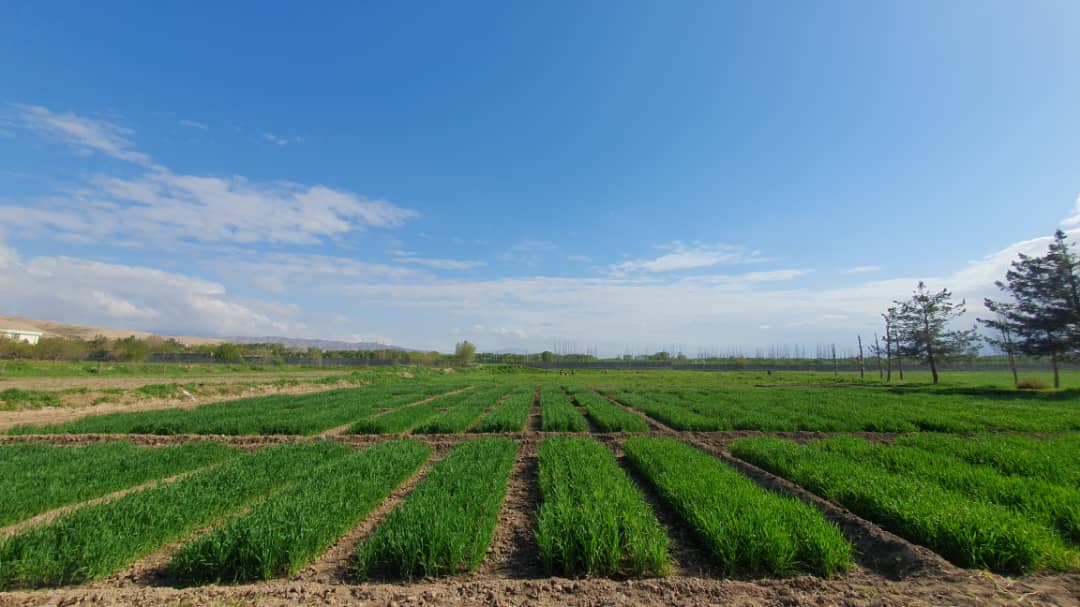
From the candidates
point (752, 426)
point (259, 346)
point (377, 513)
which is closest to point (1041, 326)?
point (752, 426)

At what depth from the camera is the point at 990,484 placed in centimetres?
699

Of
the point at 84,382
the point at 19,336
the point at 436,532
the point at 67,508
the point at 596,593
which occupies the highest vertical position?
the point at 19,336

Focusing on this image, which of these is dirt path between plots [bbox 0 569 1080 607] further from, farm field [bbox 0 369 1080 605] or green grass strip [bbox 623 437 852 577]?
green grass strip [bbox 623 437 852 577]

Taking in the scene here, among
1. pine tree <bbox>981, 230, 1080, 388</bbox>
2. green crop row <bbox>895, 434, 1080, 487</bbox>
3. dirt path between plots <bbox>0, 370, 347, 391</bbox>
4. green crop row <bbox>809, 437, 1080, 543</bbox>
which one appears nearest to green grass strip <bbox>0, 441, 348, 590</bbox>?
green crop row <bbox>809, 437, 1080, 543</bbox>

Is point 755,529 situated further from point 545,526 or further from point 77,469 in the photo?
point 77,469

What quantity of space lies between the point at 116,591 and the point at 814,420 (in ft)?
61.3

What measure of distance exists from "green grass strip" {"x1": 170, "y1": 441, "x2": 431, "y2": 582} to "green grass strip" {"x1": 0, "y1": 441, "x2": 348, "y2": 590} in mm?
604

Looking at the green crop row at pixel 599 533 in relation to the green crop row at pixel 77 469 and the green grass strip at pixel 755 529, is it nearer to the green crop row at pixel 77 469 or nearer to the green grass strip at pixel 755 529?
the green grass strip at pixel 755 529

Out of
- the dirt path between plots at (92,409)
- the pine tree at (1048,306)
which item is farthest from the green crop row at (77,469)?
the pine tree at (1048,306)

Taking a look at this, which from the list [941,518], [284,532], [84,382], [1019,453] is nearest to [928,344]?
[1019,453]

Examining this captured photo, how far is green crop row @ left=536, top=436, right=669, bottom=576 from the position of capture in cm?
459

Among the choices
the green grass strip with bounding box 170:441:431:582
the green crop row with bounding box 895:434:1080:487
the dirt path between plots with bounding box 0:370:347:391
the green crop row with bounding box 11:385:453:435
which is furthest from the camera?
the dirt path between plots with bounding box 0:370:347:391

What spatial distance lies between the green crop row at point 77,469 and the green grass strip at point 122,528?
135 centimetres

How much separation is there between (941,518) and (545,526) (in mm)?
4999
